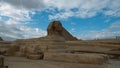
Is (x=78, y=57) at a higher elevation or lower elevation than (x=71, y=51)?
lower

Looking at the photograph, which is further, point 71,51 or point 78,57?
point 71,51

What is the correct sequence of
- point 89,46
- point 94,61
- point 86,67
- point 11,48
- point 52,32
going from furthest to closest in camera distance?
point 52,32, point 11,48, point 89,46, point 94,61, point 86,67

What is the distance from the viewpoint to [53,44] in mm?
22125

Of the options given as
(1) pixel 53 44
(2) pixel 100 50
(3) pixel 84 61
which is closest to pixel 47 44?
(1) pixel 53 44

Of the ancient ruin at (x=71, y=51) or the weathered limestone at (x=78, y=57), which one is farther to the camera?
the ancient ruin at (x=71, y=51)

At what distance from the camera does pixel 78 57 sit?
16.4 metres

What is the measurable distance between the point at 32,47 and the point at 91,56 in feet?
27.5

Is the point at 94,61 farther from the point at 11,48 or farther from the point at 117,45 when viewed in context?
the point at 11,48

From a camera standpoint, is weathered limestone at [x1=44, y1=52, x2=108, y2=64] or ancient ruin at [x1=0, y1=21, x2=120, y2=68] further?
ancient ruin at [x1=0, y1=21, x2=120, y2=68]

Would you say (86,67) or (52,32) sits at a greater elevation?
(52,32)

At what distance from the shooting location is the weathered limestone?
1509 centimetres

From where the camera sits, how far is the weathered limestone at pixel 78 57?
49.5 ft

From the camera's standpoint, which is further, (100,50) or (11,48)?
(11,48)

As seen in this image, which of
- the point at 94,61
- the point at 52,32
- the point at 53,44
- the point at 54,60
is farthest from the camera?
the point at 52,32
